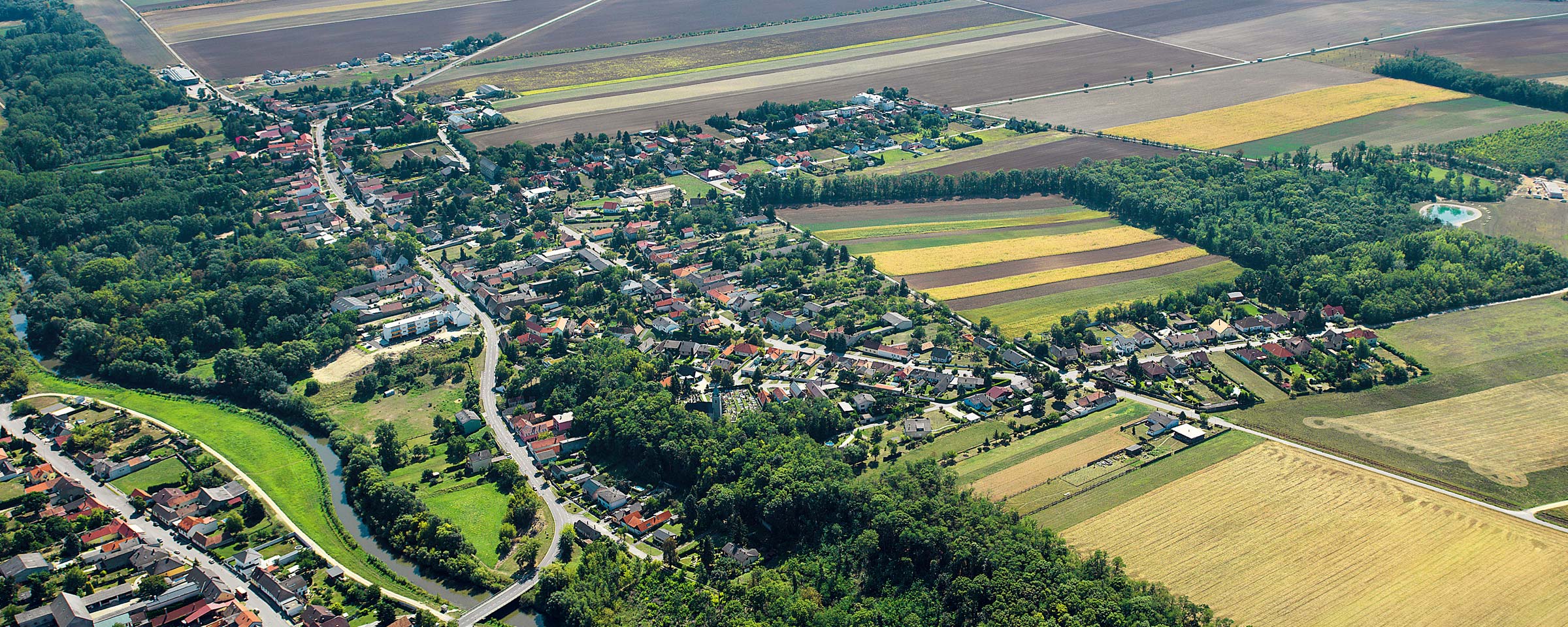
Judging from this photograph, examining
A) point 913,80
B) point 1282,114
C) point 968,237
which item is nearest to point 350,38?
point 913,80

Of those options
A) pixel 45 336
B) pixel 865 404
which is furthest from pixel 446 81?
pixel 865 404

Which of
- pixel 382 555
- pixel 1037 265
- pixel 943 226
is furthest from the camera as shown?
pixel 943 226

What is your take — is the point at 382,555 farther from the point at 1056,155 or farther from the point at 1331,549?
the point at 1056,155

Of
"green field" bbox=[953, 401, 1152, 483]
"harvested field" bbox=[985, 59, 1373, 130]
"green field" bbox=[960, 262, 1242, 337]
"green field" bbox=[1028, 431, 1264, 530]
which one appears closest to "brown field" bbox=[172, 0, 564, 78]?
"harvested field" bbox=[985, 59, 1373, 130]

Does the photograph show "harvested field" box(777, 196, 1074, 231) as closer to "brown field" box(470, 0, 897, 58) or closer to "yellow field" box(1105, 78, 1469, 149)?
"yellow field" box(1105, 78, 1469, 149)

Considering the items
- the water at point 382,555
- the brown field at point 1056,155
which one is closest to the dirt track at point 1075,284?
the brown field at point 1056,155
